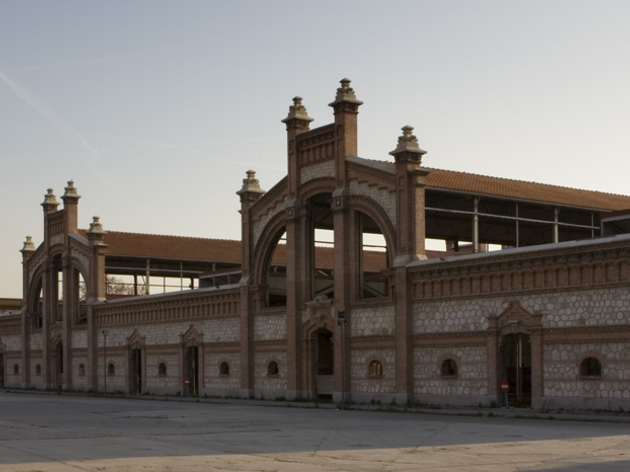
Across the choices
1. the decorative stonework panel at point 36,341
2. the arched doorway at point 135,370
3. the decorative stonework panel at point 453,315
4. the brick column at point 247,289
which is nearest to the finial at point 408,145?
the decorative stonework panel at point 453,315

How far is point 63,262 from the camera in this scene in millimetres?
62156

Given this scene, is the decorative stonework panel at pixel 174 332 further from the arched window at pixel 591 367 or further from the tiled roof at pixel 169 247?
the arched window at pixel 591 367

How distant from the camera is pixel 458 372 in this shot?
34.2 m

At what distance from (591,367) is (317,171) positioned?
52.2 ft

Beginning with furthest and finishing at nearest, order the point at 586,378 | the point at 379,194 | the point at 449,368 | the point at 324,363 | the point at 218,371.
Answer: the point at 218,371 → the point at 324,363 → the point at 379,194 → the point at 449,368 → the point at 586,378

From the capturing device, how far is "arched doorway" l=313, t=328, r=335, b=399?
135 feet

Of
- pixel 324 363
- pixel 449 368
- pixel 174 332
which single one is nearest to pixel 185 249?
pixel 174 332

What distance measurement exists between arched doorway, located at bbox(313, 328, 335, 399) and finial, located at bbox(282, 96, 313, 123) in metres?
9.48

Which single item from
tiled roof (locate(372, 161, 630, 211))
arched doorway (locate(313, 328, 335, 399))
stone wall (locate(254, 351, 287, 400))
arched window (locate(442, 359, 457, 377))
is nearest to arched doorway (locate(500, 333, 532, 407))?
arched window (locate(442, 359, 457, 377))

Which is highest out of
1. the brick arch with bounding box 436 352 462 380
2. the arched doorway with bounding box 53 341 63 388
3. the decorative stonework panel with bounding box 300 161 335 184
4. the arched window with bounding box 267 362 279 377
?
the decorative stonework panel with bounding box 300 161 335 184

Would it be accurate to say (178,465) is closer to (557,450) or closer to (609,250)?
(557,450)

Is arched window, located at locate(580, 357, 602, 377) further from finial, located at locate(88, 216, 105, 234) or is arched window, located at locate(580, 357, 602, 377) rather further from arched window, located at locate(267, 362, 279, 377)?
finial, located at locate(88, 216, 105, 234)

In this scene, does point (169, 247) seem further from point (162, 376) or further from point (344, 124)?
point (344, 124)

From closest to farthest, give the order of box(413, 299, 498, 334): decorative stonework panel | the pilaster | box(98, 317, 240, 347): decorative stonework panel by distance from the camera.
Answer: box(413, 299, 498, 334): decorative stonework panel < the pilaster < box(98, 317, 240, 347): decorative stonework panel
